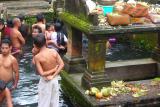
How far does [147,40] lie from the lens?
16375mm

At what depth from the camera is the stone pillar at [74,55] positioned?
1066 cm

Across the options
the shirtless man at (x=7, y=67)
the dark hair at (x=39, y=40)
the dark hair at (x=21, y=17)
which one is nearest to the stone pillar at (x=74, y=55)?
the shirtless man at (x=7, y=67)

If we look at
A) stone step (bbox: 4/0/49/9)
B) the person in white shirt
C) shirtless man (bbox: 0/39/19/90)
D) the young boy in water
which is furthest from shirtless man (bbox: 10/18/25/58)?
stone step (bbox: 4/0/49/9)

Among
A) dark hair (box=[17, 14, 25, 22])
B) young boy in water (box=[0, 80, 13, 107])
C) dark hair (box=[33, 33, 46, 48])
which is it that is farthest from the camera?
dark hair (box=[17, 14, 25, 22])

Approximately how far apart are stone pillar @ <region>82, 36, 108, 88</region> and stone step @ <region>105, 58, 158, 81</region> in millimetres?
1583

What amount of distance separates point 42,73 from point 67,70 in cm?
278

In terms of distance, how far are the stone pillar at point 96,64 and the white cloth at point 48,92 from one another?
97 cm

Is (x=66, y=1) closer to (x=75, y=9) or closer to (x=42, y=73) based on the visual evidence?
(x=75, y=9)

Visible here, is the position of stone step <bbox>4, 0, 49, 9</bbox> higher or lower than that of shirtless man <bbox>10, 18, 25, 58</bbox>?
lower

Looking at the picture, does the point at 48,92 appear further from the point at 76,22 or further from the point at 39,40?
the point at 76,22

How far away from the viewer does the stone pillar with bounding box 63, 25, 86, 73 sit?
35.0 ft

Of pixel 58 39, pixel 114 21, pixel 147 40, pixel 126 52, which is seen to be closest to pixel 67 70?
pixel 58 39

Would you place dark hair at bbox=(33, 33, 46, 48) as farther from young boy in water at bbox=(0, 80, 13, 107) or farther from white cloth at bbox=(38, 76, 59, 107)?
young boy in water at bbox=(0, 80, 13, 107)

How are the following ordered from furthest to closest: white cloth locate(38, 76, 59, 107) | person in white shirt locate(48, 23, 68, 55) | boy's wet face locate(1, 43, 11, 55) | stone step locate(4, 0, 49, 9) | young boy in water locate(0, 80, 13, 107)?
stone step locate(4, 0, 49, 9) → person in white shirt locate(48, 23, 68, 55) → boy's wet face locate(1, 43, 11, 55) → white cloth locate(38, 76, 59, 107) → young boy in water locate(0, 80, 13, 107)
